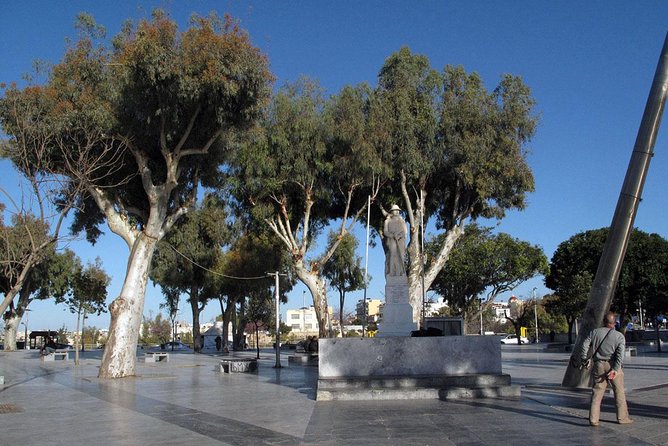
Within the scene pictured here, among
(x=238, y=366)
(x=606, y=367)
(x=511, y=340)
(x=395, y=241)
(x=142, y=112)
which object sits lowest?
(x=511, y=340)

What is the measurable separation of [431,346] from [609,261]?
4179mm

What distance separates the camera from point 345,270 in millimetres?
51031

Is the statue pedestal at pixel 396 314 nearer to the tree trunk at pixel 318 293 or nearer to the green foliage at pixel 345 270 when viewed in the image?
the tree trunk at pixel 318 293

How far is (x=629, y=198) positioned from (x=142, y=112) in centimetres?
1420

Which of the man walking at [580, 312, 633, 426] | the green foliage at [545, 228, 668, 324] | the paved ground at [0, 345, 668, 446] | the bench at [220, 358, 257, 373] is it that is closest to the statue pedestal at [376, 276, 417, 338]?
the paved ground at [0, 345, 668, 446]

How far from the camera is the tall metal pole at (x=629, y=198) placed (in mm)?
13000

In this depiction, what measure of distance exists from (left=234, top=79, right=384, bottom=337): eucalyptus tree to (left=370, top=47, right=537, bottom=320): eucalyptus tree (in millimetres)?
1062

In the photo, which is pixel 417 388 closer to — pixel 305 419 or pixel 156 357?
pixel 305 419

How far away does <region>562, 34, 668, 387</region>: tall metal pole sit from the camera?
13.0 metres

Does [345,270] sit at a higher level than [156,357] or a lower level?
higher

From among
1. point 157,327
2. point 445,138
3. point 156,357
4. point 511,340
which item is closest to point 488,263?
point 511,340

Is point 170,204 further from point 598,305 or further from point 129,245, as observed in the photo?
point 598,305

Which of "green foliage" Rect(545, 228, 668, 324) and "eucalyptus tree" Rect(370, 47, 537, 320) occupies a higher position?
"eucalyptus tree" Rect(370, 47, 537, 320)

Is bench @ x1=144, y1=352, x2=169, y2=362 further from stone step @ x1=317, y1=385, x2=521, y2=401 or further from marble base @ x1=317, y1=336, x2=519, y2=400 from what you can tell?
stone step @ x1=317, y1=385, x2=521, y2=401
